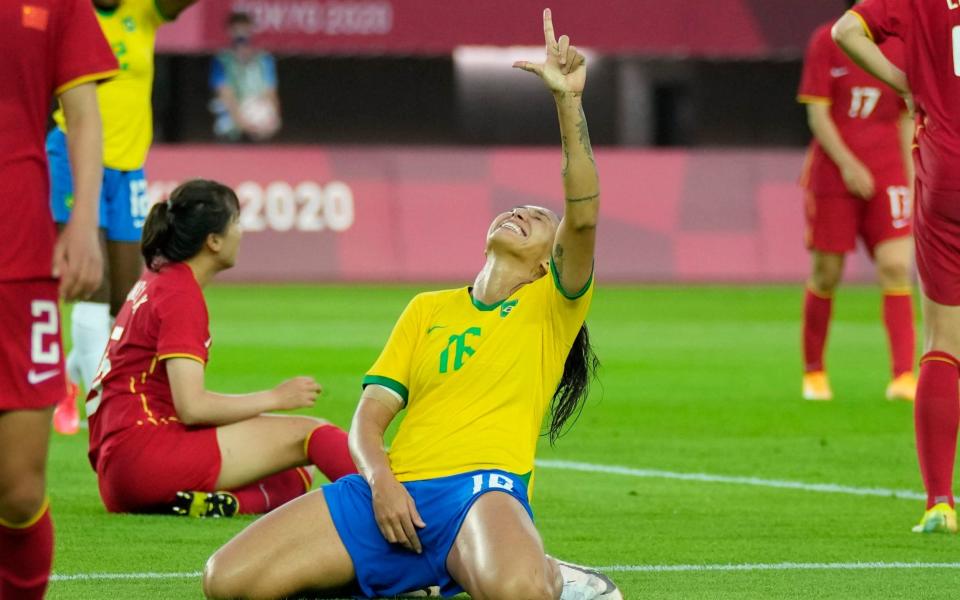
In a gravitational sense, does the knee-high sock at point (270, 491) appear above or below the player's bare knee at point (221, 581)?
below

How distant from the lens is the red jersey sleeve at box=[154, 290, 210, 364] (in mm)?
6566

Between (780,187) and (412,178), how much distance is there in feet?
14.0

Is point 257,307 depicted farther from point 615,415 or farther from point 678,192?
point 615,415

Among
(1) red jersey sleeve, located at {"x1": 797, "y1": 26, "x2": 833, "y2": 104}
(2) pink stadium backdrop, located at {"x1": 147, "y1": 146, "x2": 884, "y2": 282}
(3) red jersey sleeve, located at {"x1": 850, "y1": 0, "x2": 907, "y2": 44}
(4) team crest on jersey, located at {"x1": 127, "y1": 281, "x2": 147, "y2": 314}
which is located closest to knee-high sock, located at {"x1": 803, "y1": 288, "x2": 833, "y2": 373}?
(1) red jersey sleeve, located at {"x1": 797, "y1": 26, "x2": 833, "y2": 104}

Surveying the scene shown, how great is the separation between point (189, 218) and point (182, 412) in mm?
Answer: 706

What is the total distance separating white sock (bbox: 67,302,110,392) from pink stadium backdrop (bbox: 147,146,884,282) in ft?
36.7

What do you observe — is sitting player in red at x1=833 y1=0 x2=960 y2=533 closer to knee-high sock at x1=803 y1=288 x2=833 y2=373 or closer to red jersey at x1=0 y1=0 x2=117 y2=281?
red jersey at x1=0 y1=0 x2=117 y2=281

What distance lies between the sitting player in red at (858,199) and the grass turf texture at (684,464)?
1.31 ft

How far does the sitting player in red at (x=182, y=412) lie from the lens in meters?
6.61

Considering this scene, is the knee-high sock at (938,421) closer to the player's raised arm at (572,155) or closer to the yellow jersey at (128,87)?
the player's raised arm at (572,155)

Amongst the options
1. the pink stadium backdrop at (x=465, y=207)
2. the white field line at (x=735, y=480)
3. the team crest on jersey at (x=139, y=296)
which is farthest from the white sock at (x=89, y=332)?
the pink stadium backdrop at (x=465, y=207)

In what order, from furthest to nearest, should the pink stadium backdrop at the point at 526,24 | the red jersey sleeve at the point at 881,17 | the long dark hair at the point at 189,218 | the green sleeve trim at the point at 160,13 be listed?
the pink stadium backdrop at the point at 526,24
the green sleeve trim at the point at 160,13
the long dark hair at the point at 189,218
the red jersey sleeve at the point at 881,17

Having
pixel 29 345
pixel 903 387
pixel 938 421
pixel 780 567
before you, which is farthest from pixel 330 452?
pixel 903 387

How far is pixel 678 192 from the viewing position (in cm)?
2181
